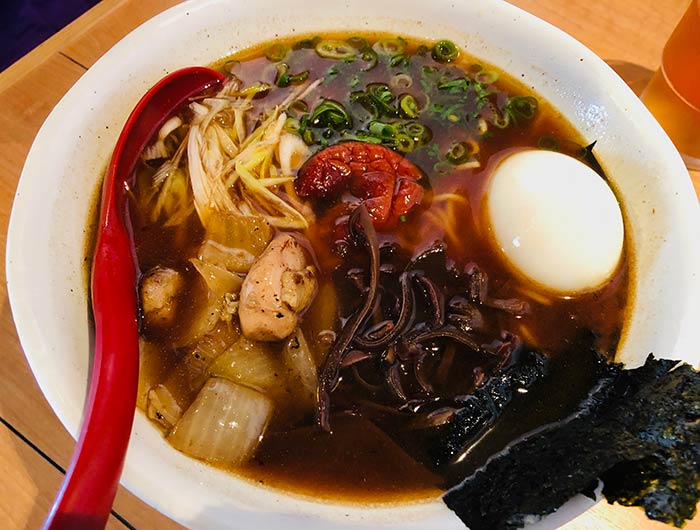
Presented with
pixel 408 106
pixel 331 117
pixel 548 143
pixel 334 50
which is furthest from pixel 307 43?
pixel 548 143

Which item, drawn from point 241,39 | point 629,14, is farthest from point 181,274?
point 629,14

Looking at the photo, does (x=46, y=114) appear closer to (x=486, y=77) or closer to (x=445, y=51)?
(x=445, y=51)

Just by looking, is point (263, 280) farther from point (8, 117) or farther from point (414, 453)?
point (8, 117)

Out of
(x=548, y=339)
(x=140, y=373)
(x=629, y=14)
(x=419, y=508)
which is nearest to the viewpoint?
(x=419, y=508)

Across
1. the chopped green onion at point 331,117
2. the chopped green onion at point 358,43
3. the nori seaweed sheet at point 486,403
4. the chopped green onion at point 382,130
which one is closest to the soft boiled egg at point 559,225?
the nori seaweed sheet at point 486,403

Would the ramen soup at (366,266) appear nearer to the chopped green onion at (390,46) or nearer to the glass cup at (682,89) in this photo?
the chopped green onion at (390,46)

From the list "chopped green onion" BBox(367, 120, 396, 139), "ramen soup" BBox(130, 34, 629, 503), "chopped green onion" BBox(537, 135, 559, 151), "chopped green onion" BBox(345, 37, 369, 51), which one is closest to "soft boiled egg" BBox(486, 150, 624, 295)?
"ramen soup" BBox(130, 34, 629, 503)
